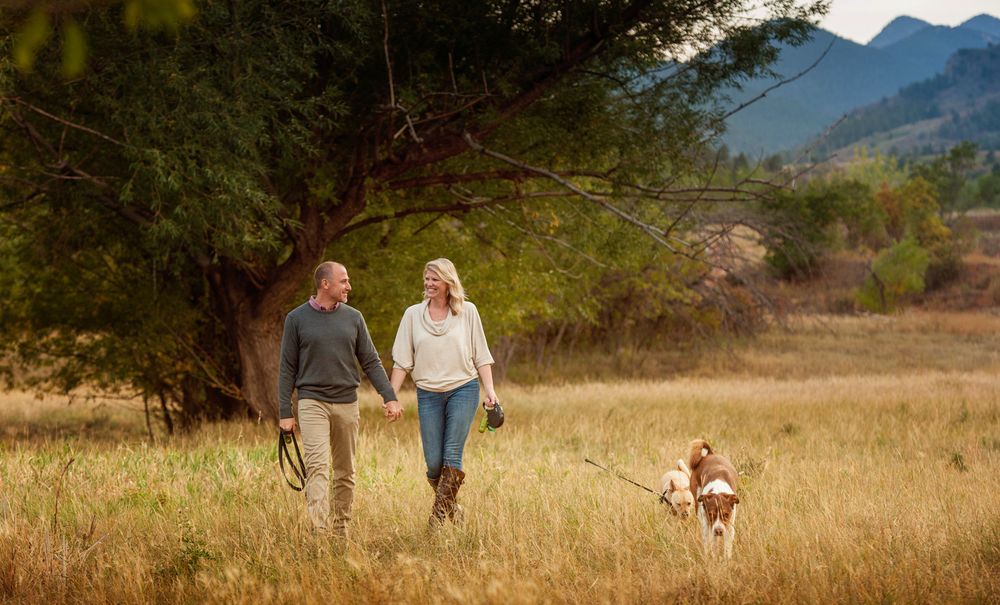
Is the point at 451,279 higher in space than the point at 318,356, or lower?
higher

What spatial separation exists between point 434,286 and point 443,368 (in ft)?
1.99

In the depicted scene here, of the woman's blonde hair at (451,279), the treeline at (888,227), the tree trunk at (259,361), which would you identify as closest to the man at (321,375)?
the woman's blonde hair at (451,279)

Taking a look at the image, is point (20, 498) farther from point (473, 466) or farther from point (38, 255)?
point (38, 255)

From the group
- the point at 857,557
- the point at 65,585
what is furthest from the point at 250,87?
the point at 857,557

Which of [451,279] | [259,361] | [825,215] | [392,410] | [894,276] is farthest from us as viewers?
[894,276]

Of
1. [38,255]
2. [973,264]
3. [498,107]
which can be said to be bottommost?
[973,264]

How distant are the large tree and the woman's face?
11.9ft

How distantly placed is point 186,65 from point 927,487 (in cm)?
828

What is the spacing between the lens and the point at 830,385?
2152 cm

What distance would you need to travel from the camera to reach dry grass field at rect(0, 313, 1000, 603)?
5207 millimetres

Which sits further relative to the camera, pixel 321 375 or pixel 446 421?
pixel 446 421

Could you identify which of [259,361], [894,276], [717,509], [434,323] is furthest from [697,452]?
[894,276]

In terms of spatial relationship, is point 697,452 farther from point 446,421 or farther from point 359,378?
point 359,378

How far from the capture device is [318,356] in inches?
263
